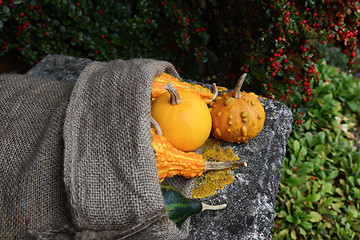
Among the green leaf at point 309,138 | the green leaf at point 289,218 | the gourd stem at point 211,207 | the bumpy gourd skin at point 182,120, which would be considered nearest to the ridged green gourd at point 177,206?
the gourd stem at point 211,207

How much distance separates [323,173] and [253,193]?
5.40 ft

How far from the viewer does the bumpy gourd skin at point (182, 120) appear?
1562 mm

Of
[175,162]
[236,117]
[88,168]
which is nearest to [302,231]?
[236,117]

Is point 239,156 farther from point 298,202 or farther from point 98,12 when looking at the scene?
point 98,12

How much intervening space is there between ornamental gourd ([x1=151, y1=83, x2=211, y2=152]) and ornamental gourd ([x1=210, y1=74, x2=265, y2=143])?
155 mm

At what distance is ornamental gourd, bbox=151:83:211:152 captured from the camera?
5.12ft

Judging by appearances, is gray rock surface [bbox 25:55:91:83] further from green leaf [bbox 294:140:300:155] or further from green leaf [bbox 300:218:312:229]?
green leaf [bbox 300:218:312:229]

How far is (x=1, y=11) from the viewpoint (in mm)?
1824

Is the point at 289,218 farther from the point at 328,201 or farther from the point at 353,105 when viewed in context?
the point at 353,105

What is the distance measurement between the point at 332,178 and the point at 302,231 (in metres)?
0.74

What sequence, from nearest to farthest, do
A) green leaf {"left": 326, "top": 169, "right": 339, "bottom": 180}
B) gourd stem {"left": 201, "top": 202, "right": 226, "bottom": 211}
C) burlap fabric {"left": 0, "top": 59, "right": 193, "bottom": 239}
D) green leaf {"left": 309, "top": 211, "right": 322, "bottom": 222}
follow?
burlap fabric {"left": 0, "top": 59, "right": 193, "bottom": 239} → gourd stem {"left": 201, "top": 202, "right": 226, "bottom": 211} → green leaf {"left": 309, "top": 211, "right": 322, "bottom": 222} → green leaf {"left": 326, "top": 169, "right": 339, "bottom": 180}

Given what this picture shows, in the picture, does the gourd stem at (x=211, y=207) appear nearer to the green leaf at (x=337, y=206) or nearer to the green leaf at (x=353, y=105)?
the green leaf at (x=337, y=206)

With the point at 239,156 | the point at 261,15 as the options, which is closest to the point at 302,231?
the point at 239,156

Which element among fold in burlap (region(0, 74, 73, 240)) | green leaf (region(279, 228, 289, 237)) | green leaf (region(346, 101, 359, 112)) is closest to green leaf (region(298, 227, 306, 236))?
green leaf (region(279, 228, 289, 237))
